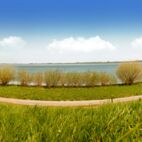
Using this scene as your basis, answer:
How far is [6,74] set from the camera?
4022 centimetres

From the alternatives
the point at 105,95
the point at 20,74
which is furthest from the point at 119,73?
the point at 105,95

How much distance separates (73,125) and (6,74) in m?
39.4

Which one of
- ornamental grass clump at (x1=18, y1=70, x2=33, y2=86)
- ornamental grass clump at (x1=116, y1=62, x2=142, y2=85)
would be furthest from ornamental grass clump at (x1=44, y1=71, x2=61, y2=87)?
ornamental grass clump at (x1=116, y1=62, x2=142, y2=85)

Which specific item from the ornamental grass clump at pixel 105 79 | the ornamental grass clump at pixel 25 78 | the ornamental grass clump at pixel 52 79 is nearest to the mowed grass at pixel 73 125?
the ornamental grass clump at pixel 52 79

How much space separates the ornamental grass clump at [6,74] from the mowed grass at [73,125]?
38670 millimetres

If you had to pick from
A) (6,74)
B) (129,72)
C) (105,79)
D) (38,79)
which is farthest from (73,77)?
(6,74)

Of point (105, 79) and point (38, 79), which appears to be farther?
point (38, 79)

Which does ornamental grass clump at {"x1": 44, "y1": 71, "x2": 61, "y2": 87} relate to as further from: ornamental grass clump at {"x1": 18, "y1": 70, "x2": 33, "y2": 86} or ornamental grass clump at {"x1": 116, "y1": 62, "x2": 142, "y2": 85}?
ornamental grass clump at {"x1": 116, "y1": 62, "x2": 142, "y2": 85}

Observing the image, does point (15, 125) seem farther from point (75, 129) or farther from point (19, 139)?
point (75, 129)

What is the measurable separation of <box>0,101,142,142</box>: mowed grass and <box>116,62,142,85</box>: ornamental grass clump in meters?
37.6

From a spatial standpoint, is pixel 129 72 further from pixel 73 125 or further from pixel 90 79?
pixel 73 125

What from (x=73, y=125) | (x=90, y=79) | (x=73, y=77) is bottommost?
(x=90, y=79)

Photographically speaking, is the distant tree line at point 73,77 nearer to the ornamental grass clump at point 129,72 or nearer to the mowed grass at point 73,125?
the ornamental grass clump at point 129,72

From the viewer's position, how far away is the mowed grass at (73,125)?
1724 millimetres
